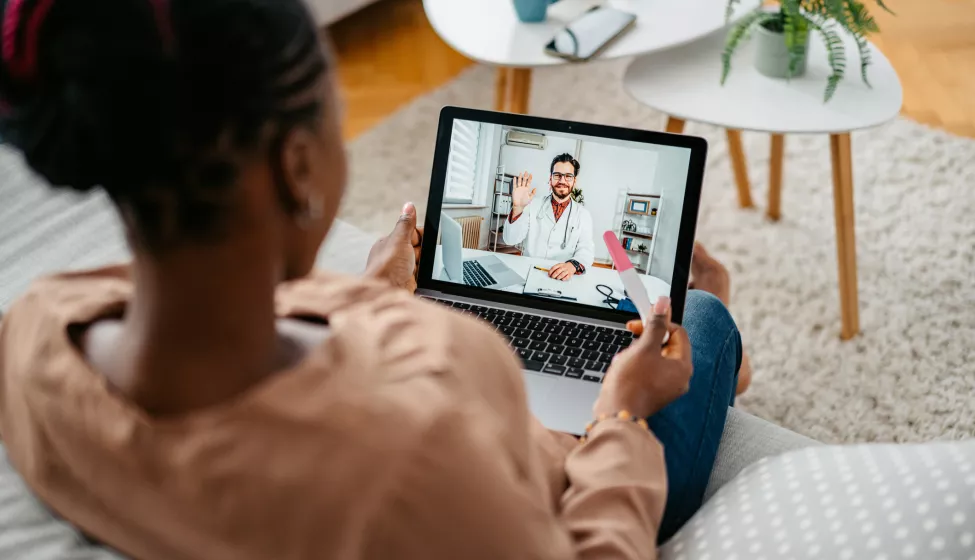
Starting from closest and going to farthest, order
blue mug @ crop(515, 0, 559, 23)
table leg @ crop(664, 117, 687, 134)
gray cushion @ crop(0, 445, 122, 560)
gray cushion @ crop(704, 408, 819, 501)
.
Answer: gray cushion @ crop(0, 445, 122, 560) → gray cushion @ crop(704, 408, 819, 501) → table leg @ crop(664, 117, 687, 134) → blue mug @ crop(515, 0, 559, 23)

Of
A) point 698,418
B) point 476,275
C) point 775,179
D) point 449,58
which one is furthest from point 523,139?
point 449,58

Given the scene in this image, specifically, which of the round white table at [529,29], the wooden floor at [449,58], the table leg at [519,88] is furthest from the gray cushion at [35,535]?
the wooden floor at [449,58]

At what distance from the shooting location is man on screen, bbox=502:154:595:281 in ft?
3.84

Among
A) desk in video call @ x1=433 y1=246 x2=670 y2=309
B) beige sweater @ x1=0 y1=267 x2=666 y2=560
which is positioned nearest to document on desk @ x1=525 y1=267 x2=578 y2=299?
desk in video call @ x1=433 y1=246 x2=670 y2=309

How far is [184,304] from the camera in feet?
1.70

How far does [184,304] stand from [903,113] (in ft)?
7.81

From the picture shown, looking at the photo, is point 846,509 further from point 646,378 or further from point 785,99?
point 785,99

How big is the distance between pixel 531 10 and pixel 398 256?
894 millimetres

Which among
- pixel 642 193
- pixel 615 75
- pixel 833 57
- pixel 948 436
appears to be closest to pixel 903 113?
pixel 615 75

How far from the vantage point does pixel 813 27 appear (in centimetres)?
161

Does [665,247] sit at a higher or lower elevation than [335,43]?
higher

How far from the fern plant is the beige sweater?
1.22m

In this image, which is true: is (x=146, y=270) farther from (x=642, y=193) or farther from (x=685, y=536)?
(x=642, y=193)

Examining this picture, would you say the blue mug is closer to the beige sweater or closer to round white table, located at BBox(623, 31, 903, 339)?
round white table, located at BBox(623, 31, 903, 339)
